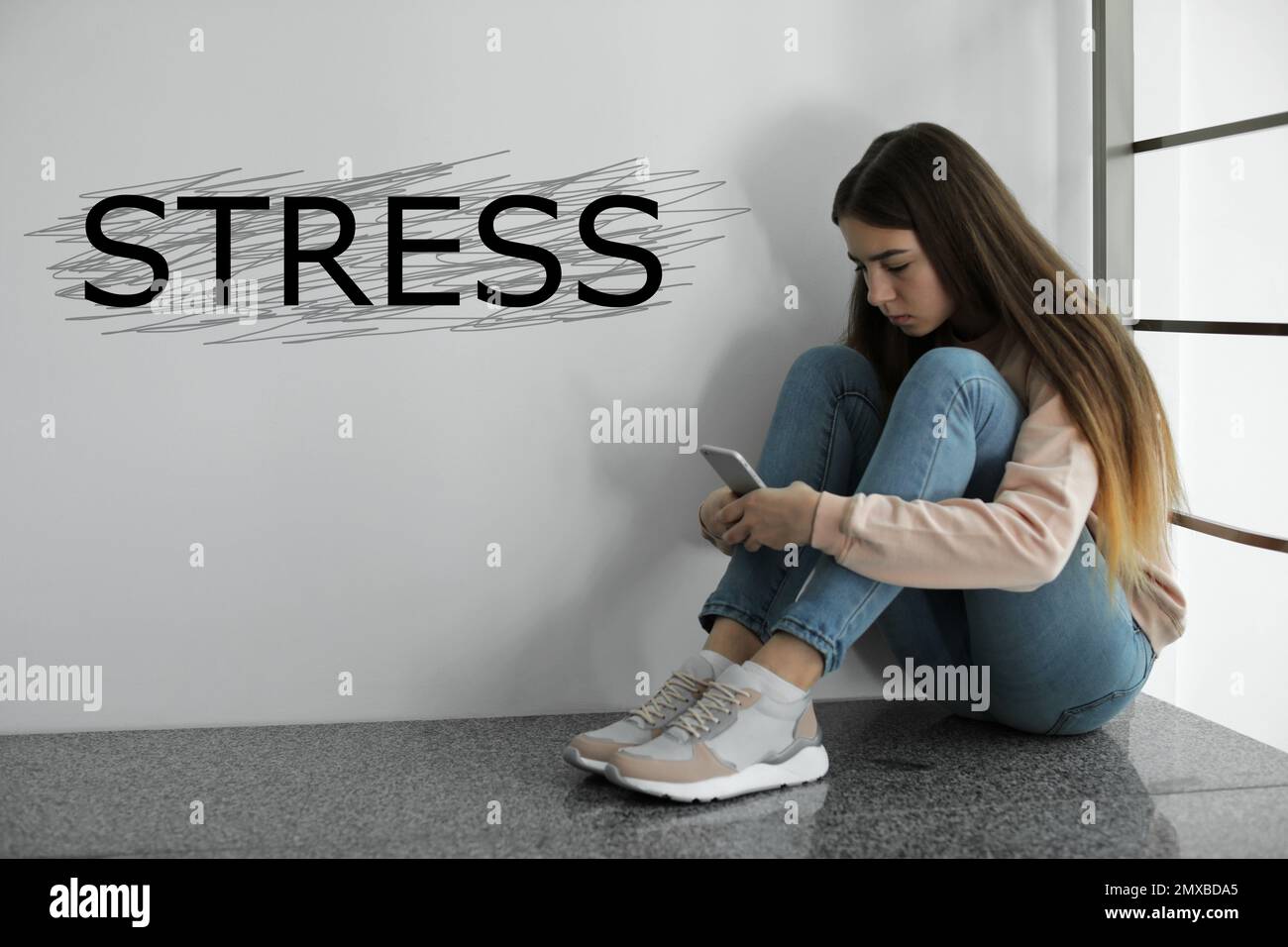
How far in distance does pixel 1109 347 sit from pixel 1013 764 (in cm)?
56

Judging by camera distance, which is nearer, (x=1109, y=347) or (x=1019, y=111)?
(x=1109, y=347)

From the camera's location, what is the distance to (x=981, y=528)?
133cm

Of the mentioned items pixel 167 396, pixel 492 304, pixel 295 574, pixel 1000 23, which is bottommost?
pixel 295 574

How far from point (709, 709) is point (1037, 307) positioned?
2.25 ft

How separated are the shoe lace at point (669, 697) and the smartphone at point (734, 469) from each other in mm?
255

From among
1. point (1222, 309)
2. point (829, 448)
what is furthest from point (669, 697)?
point (1222, 309)

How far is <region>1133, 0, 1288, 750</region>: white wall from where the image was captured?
5.64 feet

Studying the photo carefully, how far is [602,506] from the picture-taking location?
5.89 ft

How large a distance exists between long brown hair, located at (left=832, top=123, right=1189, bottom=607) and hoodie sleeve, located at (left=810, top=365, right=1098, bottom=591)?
93mm

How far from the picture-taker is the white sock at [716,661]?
148 cm
